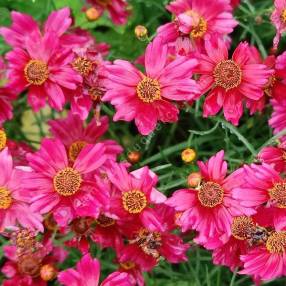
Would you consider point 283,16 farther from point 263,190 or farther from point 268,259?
point 268,259

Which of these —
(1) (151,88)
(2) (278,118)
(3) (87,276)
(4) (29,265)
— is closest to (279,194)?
(2) (278,118)

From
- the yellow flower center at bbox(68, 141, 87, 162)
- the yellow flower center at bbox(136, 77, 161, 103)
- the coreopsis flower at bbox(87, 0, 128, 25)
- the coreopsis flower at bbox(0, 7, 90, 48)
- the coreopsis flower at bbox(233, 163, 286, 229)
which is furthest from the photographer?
the coreopsis flower at bbox(87, 0, 128, 25)

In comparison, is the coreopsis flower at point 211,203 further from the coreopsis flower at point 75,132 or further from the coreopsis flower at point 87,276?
the coreopsis flower at point 75,132

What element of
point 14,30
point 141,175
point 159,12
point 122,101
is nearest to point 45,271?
point 141,175

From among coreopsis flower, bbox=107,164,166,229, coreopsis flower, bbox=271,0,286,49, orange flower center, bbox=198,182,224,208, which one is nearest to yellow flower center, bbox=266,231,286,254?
orange flower center, bbox=198,182,224,208

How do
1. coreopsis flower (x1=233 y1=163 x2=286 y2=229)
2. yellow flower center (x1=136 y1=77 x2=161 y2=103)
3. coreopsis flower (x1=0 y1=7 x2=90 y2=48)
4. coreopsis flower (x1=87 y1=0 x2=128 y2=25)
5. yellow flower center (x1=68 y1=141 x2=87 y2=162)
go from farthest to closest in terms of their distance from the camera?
coreopsis flower (x1=87 y1=0 x2=128 y2=25) < yellow flower center (x1=68 y1=141 x2=87 y2=162) < coreopsis flower (x1=0 y1=7 x2=90 y2=48) < yellow flower center (x1=136 y1=77 x2=161 y2=103) < coreopsis flower (x1=233 y1=163 x2=286 y2=229)

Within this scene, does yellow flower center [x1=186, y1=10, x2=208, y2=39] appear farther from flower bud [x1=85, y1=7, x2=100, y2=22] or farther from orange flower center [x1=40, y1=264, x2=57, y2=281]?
orange flower center [x1=40, y1=264, x2=57, y2=281]
